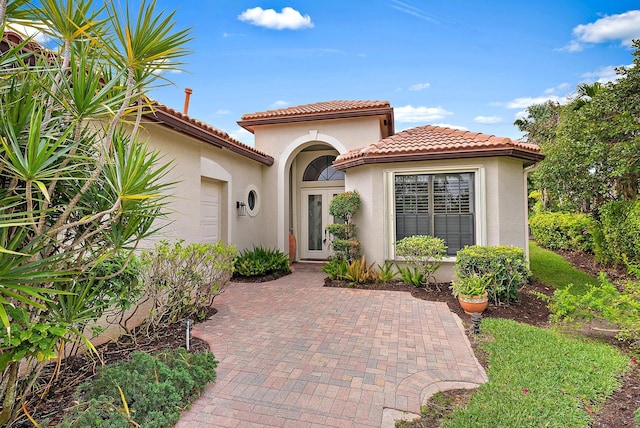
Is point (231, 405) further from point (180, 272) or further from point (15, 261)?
point (180, 272)

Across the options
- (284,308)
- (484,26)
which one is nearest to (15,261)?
(284,308)

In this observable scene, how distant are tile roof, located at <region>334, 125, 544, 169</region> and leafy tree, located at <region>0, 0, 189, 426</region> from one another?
7396mm

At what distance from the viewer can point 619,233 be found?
10453mm

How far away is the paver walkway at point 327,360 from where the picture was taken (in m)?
3.41

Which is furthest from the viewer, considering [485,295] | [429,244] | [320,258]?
[320,258]

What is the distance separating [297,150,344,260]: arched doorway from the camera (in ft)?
47.6

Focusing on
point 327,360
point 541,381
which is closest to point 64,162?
point 327,360

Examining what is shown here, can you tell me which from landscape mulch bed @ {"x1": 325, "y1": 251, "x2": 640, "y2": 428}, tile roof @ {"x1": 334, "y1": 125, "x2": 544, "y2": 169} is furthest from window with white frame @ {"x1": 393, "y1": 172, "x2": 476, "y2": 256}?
landscape mulch bed @ {"x1": 325, "y1": 251, "x2": 640, "y2": 428}

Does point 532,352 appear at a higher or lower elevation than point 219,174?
lower

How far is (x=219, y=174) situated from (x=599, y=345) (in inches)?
406

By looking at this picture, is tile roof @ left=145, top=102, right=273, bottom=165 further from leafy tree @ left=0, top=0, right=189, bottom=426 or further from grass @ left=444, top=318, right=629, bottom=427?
grass @ left=444, top=318, right=629, bottom=427

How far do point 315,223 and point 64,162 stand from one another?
1242 centimetres

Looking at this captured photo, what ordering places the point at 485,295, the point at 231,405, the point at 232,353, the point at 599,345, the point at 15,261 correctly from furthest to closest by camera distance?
the point at 485,295, the point at 599,345, the point at 232,353, the point at 231,405, the point at 15,261

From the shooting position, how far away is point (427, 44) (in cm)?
1212
